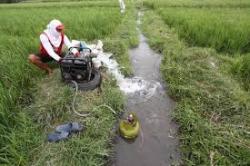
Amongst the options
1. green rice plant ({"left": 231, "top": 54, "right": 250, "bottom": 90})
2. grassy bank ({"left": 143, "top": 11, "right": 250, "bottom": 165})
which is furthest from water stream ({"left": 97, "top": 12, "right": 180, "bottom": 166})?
green rice plant ({"left": 231, "top": 54, "right": 250, "bottom": 90})

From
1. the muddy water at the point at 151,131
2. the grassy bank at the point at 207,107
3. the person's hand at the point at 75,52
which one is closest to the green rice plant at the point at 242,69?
the grassy bank at the point at 207,107

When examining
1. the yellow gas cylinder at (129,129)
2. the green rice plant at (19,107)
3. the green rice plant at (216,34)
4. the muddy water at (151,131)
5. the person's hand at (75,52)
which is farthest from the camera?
the green rice plant at (216,34)

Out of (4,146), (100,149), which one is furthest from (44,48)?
(100,149)

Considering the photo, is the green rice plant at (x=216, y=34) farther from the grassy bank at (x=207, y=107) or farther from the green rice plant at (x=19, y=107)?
the green rice plant at (x=19, y=107)

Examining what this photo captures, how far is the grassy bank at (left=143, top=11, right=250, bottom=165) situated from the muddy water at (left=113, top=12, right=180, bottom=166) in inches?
5.7

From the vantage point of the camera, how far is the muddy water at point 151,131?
2.32 meters

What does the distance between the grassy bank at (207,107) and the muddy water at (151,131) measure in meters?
0.15

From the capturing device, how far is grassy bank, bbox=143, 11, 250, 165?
7.29 feet

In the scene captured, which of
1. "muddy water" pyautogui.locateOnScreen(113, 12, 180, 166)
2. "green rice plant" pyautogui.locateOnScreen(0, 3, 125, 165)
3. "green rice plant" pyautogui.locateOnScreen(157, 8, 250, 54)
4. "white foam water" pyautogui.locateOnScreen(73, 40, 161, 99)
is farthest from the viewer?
"green rice plant" pyautogui.locateOnScreen(157, 8, 250, 54)

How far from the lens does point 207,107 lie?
2865 millimetres

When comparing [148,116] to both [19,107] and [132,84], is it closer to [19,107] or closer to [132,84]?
[132,84]

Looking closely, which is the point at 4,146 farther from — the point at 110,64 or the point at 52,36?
the point at 110,64

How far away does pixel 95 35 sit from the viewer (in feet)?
18.3

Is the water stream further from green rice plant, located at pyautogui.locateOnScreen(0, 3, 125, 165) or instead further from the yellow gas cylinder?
green rice plant, located at pyautogui.locateOnScreen(0, 3, 125, 165)
